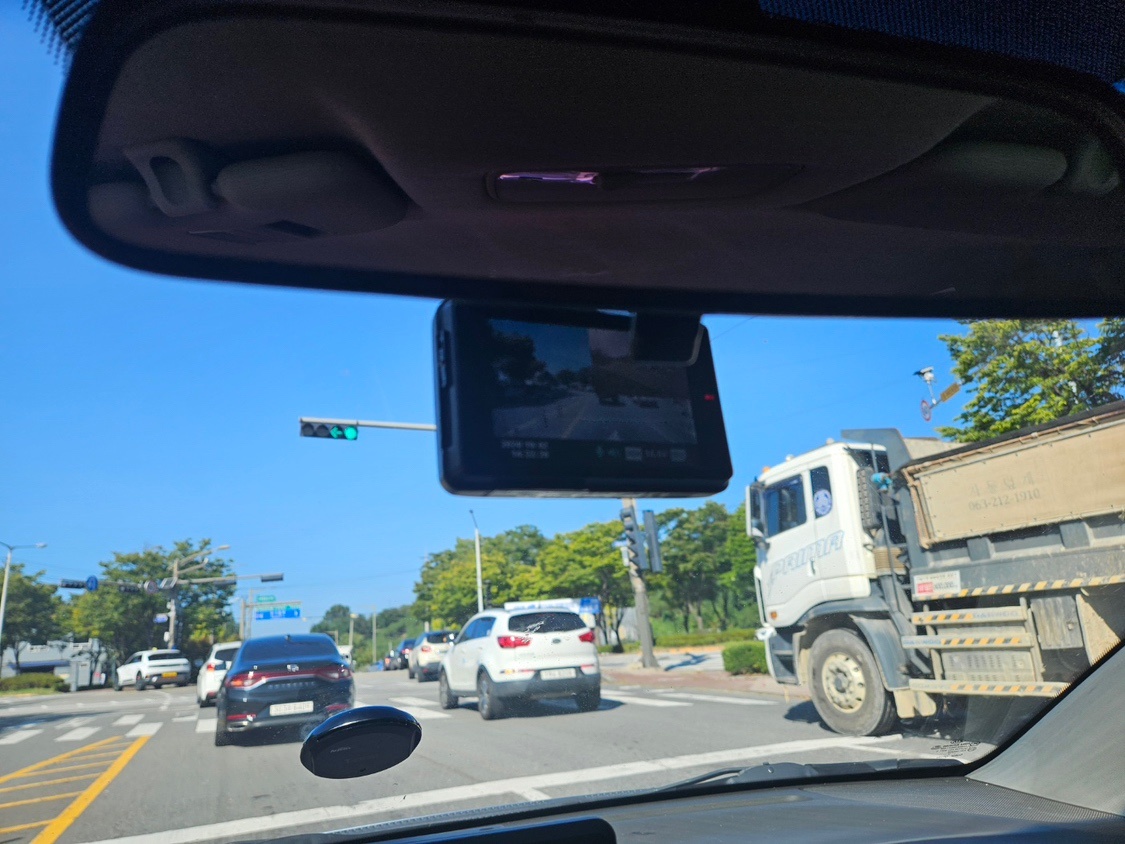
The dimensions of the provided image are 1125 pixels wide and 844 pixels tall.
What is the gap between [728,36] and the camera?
194 centimetres

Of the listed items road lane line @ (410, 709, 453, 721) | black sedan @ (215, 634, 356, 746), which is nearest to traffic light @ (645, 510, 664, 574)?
road lane line @ (410, 709, 453, 721)

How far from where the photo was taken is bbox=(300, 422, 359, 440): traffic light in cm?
292

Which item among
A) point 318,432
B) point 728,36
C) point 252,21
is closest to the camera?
point 252,21

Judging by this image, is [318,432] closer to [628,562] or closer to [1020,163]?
[628,562]

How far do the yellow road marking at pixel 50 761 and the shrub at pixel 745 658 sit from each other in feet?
12.1

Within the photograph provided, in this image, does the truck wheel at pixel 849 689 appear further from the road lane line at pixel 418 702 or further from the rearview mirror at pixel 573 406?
the rearview mirror at pixel 573 406

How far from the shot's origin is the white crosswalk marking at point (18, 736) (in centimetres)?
289

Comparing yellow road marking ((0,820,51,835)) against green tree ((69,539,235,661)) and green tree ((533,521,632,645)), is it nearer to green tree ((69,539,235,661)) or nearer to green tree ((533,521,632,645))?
green tree ((69,539,235,661))

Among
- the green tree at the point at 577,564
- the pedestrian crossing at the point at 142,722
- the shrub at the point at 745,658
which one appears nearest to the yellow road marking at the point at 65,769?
the pedestrian crossing at the point at 142,722

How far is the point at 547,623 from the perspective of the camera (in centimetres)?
423

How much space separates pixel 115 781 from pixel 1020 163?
381 cm

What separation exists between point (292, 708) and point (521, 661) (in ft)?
4.78

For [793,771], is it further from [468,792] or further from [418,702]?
[418,702]

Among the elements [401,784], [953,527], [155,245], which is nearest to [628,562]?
[401,784]
